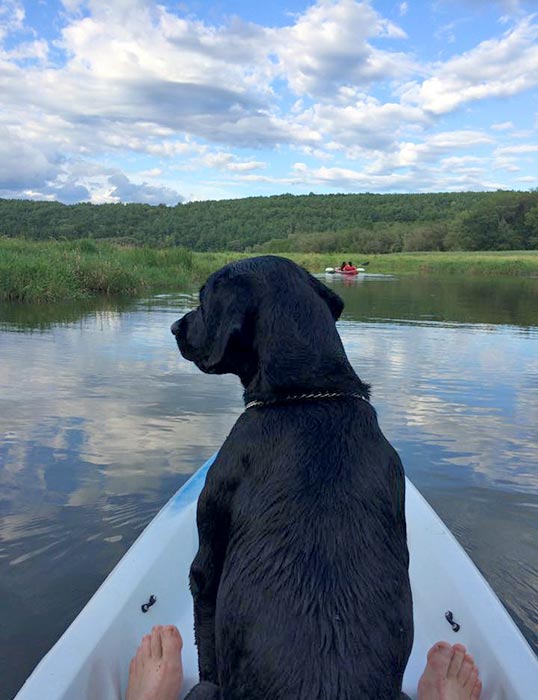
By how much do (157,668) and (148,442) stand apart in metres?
3.43

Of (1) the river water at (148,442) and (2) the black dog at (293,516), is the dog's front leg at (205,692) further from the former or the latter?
(1) the river water at (148,442)

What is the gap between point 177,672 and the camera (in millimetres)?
2473

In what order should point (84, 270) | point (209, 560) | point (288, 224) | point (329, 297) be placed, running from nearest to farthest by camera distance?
point (209, 560) < point (329, 297) < point (84, 270) < point (288, 224)

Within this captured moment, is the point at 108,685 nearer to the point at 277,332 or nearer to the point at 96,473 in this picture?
the point at 277,332

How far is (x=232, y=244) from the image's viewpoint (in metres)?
77.8

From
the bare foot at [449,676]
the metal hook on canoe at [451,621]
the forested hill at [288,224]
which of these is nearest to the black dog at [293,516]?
the bare foot at [449,676]

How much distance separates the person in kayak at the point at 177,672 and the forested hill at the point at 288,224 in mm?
58656

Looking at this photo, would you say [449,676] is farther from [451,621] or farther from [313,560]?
[313,560]

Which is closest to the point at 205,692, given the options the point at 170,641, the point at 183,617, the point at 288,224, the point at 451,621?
the point at 170,641

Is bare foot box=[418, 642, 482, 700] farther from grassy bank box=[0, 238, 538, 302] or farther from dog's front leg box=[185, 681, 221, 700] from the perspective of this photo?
grassy bank box=[0, 238, 538, 302]

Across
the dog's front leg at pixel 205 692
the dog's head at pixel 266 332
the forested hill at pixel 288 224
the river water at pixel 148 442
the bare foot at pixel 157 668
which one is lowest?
the river water at pixel 148 442

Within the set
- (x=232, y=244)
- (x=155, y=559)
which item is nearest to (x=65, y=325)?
(x=155, y=559)

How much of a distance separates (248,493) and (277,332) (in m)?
0.53

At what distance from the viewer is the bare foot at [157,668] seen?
92.9 inches
